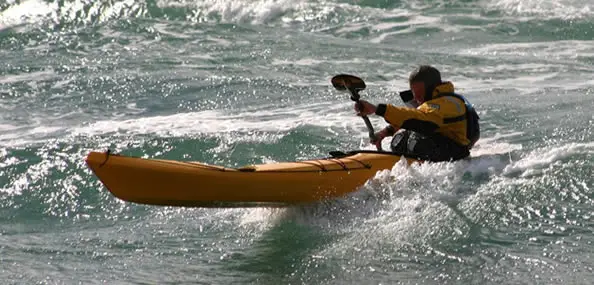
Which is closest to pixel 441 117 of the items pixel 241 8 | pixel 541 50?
pixel 541 50

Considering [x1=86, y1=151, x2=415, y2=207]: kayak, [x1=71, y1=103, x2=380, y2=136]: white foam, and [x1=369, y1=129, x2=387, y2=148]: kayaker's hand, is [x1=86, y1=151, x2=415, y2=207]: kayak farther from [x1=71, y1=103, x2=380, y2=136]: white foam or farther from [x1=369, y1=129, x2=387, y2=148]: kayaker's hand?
[x1=71, y1=103, x2=380, y2=136]: white foam

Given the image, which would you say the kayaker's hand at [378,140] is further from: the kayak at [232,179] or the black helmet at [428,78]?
the black helmet at [428,78]

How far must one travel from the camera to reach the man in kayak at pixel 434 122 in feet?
22.7

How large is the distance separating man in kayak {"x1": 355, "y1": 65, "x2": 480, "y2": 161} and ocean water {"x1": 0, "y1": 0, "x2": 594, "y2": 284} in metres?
0.17

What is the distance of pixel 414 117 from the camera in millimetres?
6891

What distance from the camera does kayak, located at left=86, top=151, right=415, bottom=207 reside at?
5934 mm

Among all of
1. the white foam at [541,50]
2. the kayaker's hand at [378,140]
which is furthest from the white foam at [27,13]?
the kayaker's hand at [378,140]

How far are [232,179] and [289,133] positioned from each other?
3.22 metres

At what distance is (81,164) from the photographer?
8.62m

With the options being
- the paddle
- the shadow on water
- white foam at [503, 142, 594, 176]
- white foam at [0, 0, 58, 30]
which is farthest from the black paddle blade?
white foam at [0, 0, 58, 30]

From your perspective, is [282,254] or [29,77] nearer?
[282,254]

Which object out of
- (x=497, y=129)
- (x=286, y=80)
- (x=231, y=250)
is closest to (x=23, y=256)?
(x=231, y=250)

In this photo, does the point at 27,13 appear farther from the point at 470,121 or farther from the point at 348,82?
the point at 470,121

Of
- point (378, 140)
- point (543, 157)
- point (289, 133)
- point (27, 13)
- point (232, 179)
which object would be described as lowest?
point (27, 13)
